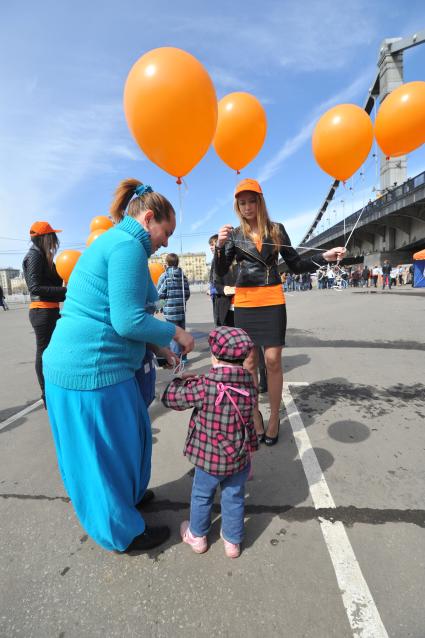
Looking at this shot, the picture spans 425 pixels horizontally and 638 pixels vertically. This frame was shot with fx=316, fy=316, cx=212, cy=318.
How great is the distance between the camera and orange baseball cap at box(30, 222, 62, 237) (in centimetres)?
307

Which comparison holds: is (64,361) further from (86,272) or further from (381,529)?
(381,529)

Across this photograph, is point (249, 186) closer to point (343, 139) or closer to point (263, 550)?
point (343, 139)

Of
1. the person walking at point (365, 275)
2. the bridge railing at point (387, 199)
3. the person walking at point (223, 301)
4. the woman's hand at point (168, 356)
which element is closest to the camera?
the woman's hand at point (168, 356)

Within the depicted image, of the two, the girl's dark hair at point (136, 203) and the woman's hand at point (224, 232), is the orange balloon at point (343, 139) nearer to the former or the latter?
the woman's hand at point (224, 232)

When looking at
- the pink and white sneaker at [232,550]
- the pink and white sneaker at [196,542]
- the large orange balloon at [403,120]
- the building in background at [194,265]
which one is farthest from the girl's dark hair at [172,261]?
the building in background at [194,265]

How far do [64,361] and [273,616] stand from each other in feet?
4.58

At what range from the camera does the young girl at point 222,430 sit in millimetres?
1568

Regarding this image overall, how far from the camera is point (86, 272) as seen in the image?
4.58ft

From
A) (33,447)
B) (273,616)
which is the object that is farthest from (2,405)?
(273,616)

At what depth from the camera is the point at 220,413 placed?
157 cm

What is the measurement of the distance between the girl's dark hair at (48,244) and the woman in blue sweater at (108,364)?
1981mm

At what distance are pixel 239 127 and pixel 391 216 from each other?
81.0 ft

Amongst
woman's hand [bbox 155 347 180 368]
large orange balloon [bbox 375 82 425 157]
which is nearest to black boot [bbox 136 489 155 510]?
woman's hand [bbox 155 347 180 368]

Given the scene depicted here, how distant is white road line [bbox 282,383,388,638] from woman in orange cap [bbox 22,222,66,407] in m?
2.75
